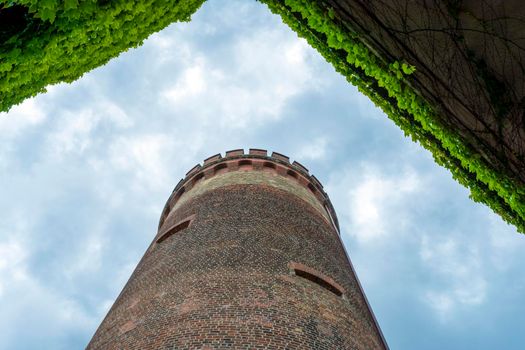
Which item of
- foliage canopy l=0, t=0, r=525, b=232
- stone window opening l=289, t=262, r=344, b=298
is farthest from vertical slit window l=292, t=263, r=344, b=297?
foliage canopy l=0, t=0, r=525, b=232

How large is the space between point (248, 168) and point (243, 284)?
626 cm

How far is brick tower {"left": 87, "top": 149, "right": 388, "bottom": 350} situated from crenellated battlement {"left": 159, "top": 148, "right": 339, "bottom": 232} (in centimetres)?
126

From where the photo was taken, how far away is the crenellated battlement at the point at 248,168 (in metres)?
13.6

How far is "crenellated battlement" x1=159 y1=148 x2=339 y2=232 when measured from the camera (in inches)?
535

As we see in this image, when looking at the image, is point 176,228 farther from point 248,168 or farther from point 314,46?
point 314,46

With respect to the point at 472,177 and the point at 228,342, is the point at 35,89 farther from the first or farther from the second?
the point at 472,177

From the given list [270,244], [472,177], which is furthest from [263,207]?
[472,177]

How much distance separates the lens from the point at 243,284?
7.46 m

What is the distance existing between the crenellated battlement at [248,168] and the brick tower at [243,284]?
4.13 feet

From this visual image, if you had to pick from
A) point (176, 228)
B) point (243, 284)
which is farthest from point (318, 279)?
point (176, 228)

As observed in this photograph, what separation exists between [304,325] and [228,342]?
4.45 ft

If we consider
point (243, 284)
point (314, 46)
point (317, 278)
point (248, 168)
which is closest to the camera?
point (314, 46)

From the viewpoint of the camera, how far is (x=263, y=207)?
1058 centimetres

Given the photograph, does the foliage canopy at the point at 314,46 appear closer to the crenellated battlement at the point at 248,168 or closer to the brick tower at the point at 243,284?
the brick tower at the point at 243,284
